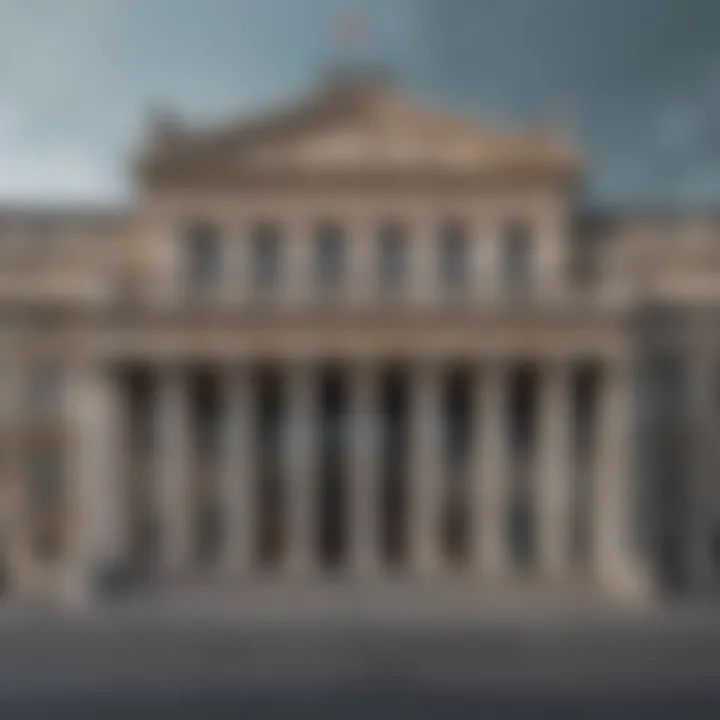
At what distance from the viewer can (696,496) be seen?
40.7 meters

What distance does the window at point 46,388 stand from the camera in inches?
1593

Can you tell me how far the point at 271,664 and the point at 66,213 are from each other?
27.6 m

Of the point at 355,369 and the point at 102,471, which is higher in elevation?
the point at 355,369

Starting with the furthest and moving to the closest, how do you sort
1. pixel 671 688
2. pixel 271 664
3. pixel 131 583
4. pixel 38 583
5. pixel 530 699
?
pixel 38 583
pixel 131 583
pixel 271 664
pixel 671 688
pixel 530 699

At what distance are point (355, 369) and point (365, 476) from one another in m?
3.98

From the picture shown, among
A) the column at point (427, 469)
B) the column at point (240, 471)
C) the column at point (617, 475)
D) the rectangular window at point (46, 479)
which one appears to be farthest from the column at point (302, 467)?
the column at point (617, 475)

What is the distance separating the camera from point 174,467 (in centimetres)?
3772

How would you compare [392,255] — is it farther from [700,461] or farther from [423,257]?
[700,461]

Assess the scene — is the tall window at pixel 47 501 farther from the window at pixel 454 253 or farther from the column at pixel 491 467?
the window at pixel 454 253

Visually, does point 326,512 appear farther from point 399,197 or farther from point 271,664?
point 271,664

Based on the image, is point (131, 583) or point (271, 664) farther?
point (131, 583)

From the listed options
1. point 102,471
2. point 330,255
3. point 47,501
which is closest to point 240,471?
point 102,471

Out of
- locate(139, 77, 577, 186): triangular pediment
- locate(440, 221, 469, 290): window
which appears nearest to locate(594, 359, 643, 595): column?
locate(440, 221, 469, 290): window

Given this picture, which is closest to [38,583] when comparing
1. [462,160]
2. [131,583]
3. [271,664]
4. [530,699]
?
[131,583]
